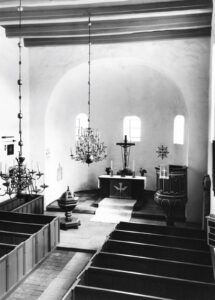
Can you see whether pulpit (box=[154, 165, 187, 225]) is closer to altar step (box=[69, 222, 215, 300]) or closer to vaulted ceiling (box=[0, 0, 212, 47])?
altar step (box=[69, 222, 215, 300])

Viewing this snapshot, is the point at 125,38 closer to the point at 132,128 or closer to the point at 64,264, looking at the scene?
the point at 132,128

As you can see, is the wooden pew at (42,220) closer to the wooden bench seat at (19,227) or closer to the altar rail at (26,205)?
the wooden bench seat at (19,227)

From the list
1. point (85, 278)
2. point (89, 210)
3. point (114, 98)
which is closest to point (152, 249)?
point (85, 278)

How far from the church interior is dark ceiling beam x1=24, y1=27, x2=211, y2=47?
39mm

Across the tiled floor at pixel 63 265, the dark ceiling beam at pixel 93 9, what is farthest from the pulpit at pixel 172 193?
the dark ceiling beam at pixel 93 9

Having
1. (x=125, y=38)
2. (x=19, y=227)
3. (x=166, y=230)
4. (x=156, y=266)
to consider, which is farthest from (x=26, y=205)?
(x=125, y=38)

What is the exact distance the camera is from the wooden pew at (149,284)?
5.04 meters

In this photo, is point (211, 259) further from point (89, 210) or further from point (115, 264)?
point (89, 210)

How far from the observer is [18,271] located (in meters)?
6.59

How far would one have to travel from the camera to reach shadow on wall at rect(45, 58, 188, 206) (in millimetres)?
14148

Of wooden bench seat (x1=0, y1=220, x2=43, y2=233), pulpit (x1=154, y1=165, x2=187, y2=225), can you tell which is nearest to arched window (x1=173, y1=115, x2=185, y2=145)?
pulpit (x1=154, y1=165, x2=187, y2=225)

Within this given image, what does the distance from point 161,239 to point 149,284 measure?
2.16 meters

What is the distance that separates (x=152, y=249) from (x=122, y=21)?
7016mm

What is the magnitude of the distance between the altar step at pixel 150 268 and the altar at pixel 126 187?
5336mm
